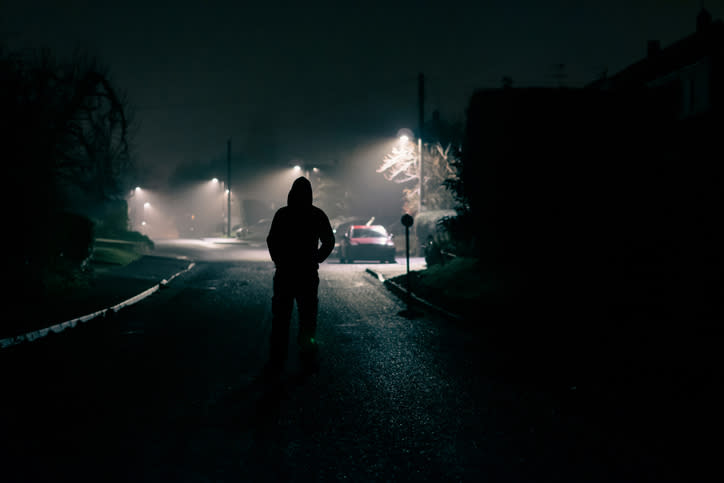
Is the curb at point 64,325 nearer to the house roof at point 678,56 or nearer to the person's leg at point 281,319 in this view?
the person's leg at point 281,319

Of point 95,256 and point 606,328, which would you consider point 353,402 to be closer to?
point 606,328

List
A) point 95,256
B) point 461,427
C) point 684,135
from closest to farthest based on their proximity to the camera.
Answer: point 461,427 → point 684,135 → point 95,256

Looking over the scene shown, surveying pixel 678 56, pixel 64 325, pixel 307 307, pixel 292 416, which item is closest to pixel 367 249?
pixel 678 56

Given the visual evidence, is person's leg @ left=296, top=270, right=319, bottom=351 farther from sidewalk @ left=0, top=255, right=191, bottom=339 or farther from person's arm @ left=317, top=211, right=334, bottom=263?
sidewalk @ left=0, top=255, right=191, bottom=339

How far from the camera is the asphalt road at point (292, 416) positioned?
145 inches

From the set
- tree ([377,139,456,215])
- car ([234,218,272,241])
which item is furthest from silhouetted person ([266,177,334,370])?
car ([234,218,272,241])

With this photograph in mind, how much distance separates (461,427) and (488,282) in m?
8.14

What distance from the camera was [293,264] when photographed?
5871mm

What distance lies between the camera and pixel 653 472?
363 centimetres

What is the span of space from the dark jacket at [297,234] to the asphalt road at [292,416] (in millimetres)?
1253

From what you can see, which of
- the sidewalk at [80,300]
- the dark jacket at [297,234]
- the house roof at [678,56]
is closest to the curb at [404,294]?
the dark jacket at [297,234]

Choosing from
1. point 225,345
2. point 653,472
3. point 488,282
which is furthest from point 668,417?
point 488,282

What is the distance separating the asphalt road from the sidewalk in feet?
3.19

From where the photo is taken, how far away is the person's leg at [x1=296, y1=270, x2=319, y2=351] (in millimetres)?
5902
